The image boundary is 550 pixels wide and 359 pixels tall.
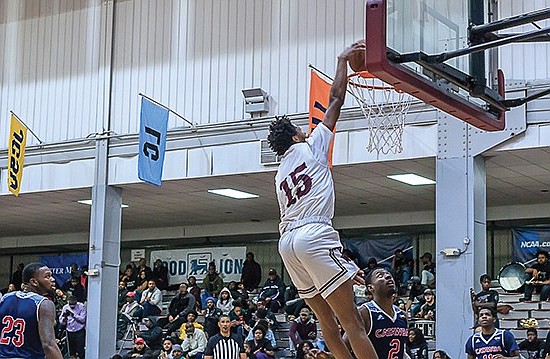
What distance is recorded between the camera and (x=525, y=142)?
17922mm

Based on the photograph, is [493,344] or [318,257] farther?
[493,344]

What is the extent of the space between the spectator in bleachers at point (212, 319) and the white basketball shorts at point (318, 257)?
13378 mm

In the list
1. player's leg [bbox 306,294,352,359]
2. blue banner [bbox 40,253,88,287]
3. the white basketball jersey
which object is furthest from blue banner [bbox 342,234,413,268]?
the white basketball jersey

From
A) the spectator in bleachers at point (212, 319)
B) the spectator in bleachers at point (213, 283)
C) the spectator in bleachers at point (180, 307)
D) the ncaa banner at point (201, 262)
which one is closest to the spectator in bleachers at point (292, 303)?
the spectator in bleachers at point (212, 319)

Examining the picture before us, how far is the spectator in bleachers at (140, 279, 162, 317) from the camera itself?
26.1 metres

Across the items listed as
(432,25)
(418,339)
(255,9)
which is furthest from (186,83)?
(432,25)

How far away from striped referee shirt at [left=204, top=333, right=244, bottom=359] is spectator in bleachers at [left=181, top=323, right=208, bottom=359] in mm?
1978

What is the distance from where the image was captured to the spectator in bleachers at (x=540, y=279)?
2103cm

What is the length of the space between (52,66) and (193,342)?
26.5 feet

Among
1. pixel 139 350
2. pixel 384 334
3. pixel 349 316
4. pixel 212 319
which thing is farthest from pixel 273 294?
pixel 349 316

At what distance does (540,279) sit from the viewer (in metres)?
21.9

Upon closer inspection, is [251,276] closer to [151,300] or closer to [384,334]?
[151,300]

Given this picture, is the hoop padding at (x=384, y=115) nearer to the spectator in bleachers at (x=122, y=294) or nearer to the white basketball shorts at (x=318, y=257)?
the white basketball shorts at (x=318, y=257)

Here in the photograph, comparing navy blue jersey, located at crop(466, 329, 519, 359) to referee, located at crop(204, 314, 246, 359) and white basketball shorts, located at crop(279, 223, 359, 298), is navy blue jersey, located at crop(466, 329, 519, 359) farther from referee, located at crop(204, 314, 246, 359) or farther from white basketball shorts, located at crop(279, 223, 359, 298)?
white basketball shorts, located at crop(279, 223, 359, 298)
